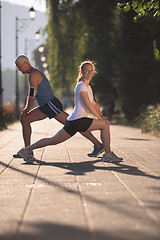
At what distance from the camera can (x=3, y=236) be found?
4.18 metres

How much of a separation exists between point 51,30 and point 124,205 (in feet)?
98.3

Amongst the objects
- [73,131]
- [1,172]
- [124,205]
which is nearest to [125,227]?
[124,205]

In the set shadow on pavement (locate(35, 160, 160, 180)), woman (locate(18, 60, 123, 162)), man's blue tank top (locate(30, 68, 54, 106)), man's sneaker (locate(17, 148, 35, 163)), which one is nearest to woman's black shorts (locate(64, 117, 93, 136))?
woman (locate(18, 60, 123, 162))

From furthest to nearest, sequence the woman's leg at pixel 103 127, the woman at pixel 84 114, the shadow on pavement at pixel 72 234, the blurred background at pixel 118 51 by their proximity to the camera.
Answer: 1. the blurred background at pixel 118 51
2. the woman's leg at pixel 103 127
3. the woman at pixel 84 114
4. the shadow on pavement at pixel 72 234

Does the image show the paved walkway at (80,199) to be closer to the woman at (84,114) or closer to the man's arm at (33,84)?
the woman at (84,114)

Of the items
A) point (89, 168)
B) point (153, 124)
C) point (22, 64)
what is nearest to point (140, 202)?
point (89, 168)

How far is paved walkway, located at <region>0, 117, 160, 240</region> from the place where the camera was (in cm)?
429

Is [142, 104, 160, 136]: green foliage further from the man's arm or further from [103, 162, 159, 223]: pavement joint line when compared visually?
[103, 162, 159, 223]: pavement joint line

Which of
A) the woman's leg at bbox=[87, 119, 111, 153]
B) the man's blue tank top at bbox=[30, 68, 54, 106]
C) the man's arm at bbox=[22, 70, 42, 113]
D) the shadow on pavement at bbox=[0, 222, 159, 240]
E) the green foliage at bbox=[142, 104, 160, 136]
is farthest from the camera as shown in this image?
the green foliage at bbox=[142, 104, 160, 136]

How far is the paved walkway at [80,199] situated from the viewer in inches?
169

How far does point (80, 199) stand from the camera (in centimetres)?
561

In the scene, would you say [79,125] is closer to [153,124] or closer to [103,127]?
[103,127]

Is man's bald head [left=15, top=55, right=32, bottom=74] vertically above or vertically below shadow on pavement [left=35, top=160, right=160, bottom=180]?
above

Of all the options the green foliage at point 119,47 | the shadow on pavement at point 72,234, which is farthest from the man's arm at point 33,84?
the green foliage at point 119,47
